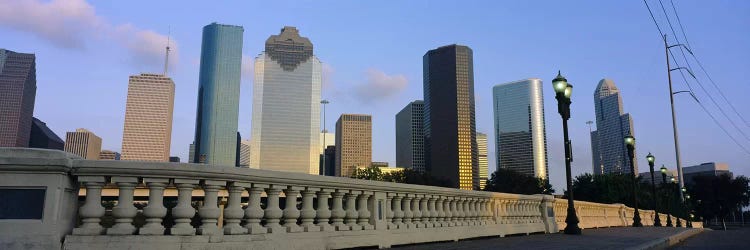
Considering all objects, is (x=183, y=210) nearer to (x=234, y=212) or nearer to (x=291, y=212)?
(x=234, y=212)

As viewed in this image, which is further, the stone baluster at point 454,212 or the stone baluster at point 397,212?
the stone baluster at point 454,212

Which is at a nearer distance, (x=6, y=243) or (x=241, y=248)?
(x=6, y=243)

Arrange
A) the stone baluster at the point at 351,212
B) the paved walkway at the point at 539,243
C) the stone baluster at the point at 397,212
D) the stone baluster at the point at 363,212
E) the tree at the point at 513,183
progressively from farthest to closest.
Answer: the tree at the point at 513,183, the paved walkway at the point at 539,243, the stone baluster at the point at 397,212, the stone baluster at the point at 363,212, the stone baluster at the point at 351,212

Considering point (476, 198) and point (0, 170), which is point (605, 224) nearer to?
point (476, 198)

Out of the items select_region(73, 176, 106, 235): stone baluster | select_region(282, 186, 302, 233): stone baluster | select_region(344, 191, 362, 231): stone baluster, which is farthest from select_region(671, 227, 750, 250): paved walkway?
select_region(73, 176, 106, 235): stone baluster

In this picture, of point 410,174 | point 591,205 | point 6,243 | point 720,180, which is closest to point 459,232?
point 6,243

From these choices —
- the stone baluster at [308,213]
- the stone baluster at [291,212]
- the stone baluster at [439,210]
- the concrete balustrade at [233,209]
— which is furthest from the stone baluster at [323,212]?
the stone baluster at [439,210]

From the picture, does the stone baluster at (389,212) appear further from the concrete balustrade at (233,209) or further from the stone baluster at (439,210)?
the stone baluster at (439,210)

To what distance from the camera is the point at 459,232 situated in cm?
1111

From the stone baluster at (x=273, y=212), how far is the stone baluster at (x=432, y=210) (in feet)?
13.0

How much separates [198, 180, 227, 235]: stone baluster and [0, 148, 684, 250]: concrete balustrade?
1 cm

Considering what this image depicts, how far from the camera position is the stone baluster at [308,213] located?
7.32 m

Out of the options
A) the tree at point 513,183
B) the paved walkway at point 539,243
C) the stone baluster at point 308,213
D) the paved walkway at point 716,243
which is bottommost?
the paved walkway at point 716,243

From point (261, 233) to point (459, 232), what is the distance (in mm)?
5584
